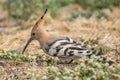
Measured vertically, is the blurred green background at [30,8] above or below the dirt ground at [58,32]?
above

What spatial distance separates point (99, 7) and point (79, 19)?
67.7 inches

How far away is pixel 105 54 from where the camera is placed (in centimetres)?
698

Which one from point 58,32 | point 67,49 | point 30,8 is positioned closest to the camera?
point 67,49

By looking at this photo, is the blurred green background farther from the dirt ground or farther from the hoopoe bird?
the hoopoe bird

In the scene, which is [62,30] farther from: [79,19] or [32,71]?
[32,71]

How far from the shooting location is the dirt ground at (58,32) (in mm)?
6523

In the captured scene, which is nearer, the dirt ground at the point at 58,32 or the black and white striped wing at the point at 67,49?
the black and white striped wing at the point at 67,49

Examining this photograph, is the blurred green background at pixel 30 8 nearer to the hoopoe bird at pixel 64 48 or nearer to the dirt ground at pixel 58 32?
the dirt ground at pixel 58 32

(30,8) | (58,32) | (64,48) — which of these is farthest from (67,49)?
(30,8)

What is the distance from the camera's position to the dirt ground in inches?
257

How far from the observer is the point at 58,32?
357 inches

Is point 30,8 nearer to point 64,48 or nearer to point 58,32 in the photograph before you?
point 58,32

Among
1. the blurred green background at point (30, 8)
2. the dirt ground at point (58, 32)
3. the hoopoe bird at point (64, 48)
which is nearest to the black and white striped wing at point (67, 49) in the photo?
the hoopoe bird at point (64, 48)

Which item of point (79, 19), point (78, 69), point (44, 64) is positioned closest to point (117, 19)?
point (79, 19)
